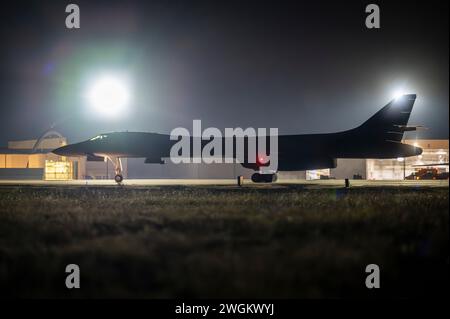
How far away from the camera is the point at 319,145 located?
106 ft

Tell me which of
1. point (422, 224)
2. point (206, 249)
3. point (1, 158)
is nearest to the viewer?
point (206, 249)

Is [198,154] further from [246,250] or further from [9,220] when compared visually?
[246,250]

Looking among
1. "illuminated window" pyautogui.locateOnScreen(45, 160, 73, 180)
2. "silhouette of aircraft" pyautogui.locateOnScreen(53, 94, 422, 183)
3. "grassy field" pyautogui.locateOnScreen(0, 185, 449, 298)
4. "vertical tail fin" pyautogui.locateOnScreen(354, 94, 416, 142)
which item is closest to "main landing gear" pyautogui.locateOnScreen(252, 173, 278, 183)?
"silhouette of aircraft" pyautogui.locateOnScreen(53, 94, 422, 183)

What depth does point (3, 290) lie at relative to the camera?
529 cm

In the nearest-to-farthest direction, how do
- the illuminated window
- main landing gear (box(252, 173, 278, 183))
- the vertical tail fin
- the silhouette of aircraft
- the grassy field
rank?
the grassy field, the vertical tail fin, the silhouette of aircraft, main landing gear (box(252, 173, 278, 183)), the illuminated window

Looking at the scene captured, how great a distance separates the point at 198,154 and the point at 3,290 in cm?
2906

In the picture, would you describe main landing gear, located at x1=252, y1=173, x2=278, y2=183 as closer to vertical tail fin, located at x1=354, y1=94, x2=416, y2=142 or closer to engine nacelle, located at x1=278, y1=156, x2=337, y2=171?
engine nacelle, located at x1=278, y1=156, x2=337, y2=171

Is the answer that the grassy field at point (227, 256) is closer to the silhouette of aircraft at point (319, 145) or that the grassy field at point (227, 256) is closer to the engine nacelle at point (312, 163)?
the engine nacelle at point (312, 163)

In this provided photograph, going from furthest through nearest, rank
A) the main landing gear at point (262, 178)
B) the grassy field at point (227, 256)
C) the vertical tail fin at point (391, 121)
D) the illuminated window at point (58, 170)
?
the illuminated window at point (58, 170)
the main landing gear at point (262, 178)
the vertical tail fin at point (391, 121)
the grassy field at point (227, 256)

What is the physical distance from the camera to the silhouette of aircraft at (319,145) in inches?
1226

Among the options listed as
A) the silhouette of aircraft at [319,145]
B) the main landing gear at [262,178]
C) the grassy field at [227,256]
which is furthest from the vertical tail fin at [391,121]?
the grassy field at [227,256]

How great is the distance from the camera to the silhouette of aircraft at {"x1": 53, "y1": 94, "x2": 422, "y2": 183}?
31.1 metres

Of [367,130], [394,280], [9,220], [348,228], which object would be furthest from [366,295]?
[367,130]

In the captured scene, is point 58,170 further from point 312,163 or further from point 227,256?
point 227,256
